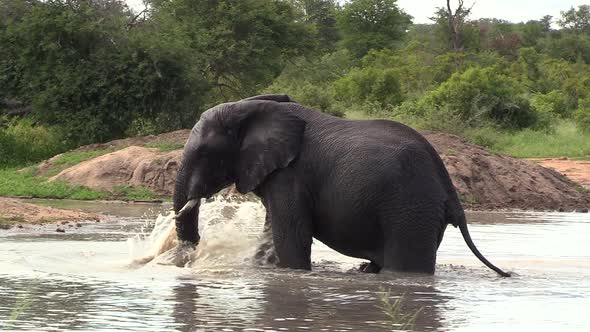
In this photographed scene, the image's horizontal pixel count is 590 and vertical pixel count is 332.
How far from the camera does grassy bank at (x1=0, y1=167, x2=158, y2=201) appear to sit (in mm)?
21219

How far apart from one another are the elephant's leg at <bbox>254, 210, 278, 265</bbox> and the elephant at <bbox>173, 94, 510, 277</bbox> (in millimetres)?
55

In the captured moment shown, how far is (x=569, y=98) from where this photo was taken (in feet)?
→ 137

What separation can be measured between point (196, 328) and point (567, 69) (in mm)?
40593

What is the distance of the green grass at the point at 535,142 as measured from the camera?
29.4 m

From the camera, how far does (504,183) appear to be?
22.2m

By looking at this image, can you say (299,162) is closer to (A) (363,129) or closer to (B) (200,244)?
(A) (363,129)

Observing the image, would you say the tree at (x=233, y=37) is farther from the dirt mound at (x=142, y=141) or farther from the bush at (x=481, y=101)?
the dirt mound at (x=142, y=141)

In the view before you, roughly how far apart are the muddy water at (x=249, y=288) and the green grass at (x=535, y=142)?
15636 millimetres

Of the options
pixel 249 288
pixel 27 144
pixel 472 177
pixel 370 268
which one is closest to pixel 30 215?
pixel 370 268

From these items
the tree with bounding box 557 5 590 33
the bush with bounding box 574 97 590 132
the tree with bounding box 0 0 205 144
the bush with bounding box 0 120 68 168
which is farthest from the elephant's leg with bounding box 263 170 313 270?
the tree with bounding box 557 5 590 33

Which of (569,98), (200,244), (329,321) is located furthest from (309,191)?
(569,98)

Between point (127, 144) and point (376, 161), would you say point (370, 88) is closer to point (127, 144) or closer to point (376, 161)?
point (127, 144)

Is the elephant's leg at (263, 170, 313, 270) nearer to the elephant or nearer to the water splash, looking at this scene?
the elephant

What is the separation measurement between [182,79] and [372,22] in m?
33.6
